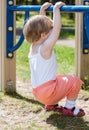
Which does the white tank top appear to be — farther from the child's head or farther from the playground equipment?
the playground equipment

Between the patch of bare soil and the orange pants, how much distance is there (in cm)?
20

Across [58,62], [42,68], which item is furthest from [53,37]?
[58,62]

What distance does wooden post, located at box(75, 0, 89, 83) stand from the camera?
5.17 meters

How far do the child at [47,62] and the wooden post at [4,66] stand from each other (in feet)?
3.40

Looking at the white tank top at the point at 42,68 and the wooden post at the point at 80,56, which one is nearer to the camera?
the white tank top at the point at 42,68

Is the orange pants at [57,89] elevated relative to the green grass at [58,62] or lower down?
elevated

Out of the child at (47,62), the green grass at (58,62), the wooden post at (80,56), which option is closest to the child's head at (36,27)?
the child at (47,62)

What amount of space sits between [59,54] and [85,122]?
14.6 feet

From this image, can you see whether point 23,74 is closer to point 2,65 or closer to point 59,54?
point 2,65

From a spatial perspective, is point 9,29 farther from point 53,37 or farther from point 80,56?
point 53,37

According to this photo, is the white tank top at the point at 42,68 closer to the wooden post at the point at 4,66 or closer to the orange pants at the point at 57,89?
the orange pants at the point at 57,89

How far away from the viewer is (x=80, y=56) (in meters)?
5.25

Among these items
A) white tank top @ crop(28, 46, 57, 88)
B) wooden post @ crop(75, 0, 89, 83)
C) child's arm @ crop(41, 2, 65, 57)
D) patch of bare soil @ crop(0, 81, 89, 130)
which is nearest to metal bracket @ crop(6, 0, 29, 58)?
patch of bare soil @ crop(0, 81, 89, 130)

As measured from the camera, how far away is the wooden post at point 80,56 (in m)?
5.17
